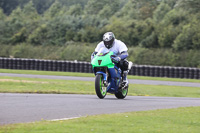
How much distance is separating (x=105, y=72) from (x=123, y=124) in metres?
4.52

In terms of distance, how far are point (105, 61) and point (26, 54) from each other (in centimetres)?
3856

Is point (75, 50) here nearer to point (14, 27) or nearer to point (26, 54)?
point (26, 54)

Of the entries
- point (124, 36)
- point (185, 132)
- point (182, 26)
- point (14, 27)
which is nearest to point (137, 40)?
point (124, 36)

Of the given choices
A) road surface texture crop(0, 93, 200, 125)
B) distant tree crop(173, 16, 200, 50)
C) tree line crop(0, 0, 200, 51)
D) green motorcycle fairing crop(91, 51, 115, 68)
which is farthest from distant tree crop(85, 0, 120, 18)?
road surface texture crop(0, 93, 200, 125)

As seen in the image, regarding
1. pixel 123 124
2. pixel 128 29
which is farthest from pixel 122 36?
pixel 123 124

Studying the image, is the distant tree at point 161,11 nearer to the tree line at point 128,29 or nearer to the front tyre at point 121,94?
the tree line at point 128,29

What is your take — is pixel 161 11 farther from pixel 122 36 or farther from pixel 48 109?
pixel 48 109

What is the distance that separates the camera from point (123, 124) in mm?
7133

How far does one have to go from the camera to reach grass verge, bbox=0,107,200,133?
20.9 feet

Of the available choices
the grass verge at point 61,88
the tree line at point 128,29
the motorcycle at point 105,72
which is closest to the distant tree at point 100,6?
the tree line at point 128,29

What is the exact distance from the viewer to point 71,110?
8.69m

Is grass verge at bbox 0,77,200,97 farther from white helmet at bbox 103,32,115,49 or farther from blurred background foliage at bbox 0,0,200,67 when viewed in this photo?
blurred background foliage at bbox 0,0,200,67

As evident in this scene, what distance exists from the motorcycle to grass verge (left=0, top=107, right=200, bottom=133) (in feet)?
8.87

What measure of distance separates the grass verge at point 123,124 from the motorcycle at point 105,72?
270 cm
